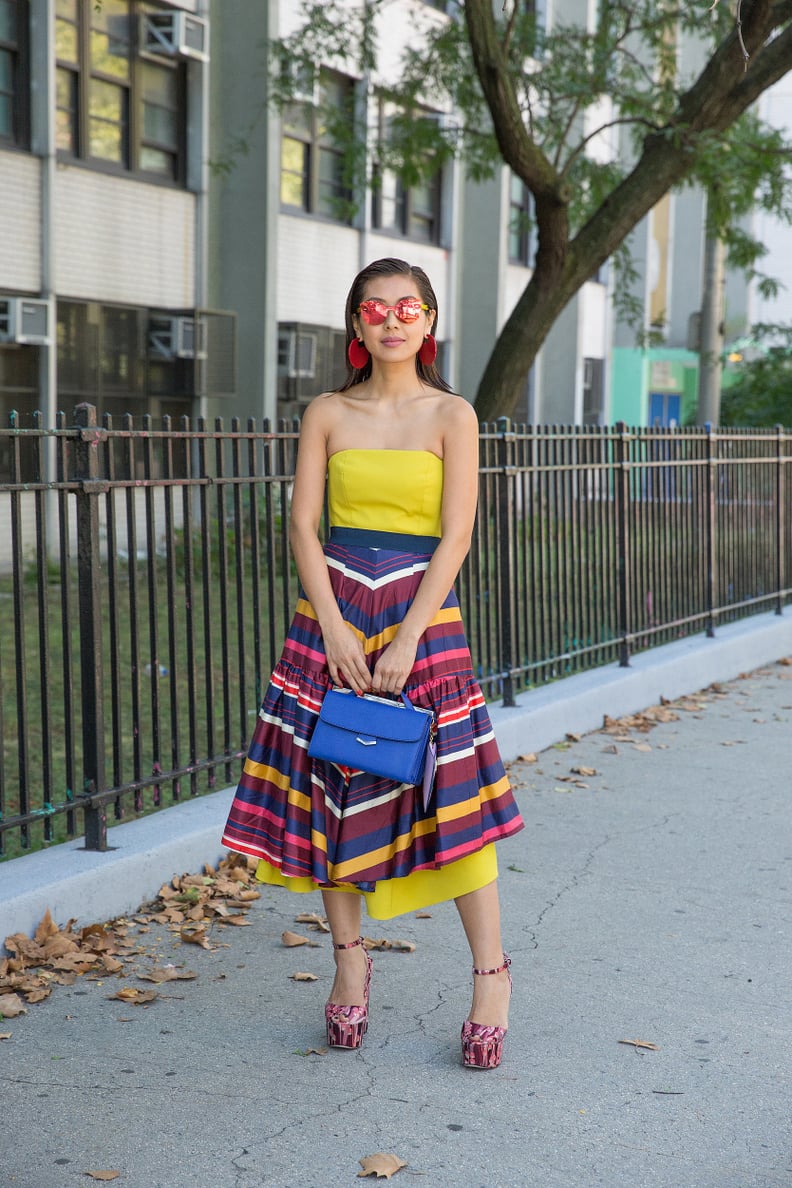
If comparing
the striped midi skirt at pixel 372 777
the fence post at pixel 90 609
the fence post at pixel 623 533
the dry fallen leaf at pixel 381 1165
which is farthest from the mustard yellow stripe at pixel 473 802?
the fence post at pixel 623 533

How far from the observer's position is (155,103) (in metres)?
17.5

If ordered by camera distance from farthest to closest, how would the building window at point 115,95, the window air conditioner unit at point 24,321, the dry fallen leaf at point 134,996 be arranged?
the building window at point 115,95
the window air conditioner unit at point 24,321
the dry fallen leaf at point 134,996

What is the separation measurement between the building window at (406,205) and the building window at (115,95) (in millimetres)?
3802

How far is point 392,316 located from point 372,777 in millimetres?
1203

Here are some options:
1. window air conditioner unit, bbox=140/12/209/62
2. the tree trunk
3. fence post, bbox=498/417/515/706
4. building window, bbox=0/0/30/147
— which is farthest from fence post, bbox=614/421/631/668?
window air conditioner unit, bbox=140/12/209/62

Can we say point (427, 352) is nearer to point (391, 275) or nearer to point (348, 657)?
point (391, 275)

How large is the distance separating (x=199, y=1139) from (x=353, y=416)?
1.84 metres

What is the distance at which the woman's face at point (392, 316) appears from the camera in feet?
12.2

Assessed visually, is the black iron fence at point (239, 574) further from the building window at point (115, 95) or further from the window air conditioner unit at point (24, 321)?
the building window at point (115, 95)

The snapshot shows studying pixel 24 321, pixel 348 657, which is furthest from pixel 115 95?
pixel 348 657

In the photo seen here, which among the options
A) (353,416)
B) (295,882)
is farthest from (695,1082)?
(353,416)

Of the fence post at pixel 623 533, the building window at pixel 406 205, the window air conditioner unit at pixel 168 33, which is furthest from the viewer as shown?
the building window at pixel 406 205

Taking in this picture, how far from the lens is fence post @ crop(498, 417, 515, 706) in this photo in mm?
7676

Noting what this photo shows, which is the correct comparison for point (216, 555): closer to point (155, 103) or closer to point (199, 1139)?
point (199, 1139)
